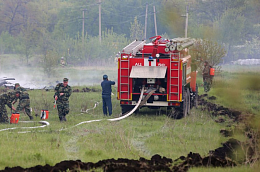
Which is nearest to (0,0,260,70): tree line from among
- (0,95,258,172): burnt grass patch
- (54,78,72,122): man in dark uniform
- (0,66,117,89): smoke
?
(0,66,117,89): smoke

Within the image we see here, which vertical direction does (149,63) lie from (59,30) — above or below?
below

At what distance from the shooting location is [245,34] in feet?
95.8

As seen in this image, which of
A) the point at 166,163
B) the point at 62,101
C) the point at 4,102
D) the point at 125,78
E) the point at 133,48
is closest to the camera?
the point at 166,163

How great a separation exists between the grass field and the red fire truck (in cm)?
60

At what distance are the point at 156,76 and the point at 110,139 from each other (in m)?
4.18

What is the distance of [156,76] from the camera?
15.2m

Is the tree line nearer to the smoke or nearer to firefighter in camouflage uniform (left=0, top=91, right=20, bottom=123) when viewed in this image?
the smoke

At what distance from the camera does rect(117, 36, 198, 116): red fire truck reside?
15.5 metres

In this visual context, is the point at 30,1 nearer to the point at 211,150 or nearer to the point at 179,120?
the point at 179,120

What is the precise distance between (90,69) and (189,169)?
3867 cm

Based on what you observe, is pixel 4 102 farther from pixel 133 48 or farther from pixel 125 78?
pixel 133 48

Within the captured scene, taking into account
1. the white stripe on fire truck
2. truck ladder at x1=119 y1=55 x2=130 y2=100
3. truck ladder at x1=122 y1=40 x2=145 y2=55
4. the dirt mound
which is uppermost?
truck ladder at x1=122 y1=40 x2=145 y2=55

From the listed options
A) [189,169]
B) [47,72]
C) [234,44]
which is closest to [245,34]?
[234,44]

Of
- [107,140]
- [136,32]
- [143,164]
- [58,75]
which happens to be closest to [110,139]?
[107,140]
